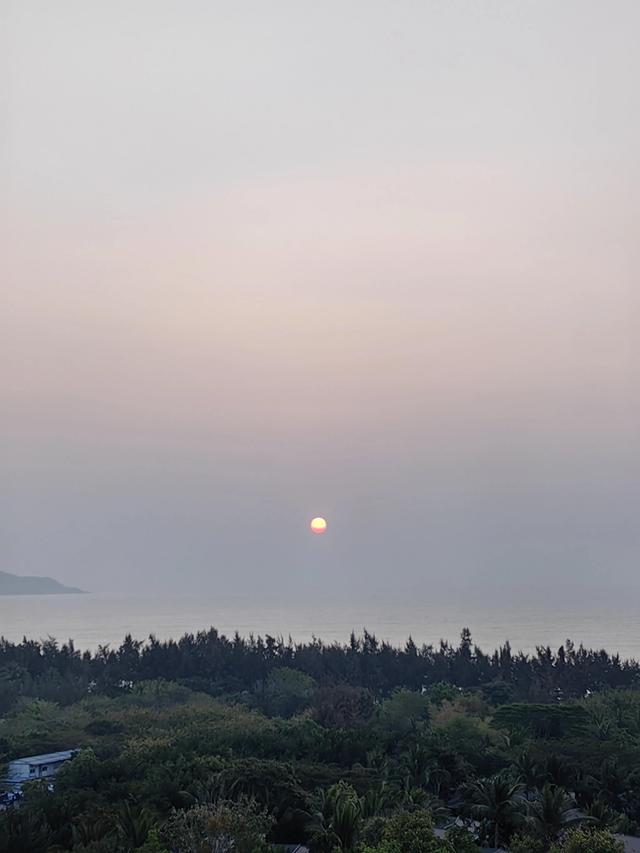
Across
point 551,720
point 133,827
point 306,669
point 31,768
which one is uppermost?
point 306,669

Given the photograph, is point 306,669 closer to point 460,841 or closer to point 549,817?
point 549,817

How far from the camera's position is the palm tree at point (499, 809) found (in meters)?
35.3

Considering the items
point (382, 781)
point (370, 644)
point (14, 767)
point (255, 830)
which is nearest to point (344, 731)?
point (382, 781)

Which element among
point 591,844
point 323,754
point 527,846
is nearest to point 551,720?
point 323,754

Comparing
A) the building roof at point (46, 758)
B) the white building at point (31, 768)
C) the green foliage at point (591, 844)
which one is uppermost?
the green foliage at point (591, 844)

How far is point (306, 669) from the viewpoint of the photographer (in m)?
90.1

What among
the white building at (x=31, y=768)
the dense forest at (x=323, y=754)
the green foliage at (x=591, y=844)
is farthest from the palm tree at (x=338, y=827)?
the white building at (x=31, y=768)

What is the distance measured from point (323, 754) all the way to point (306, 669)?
42.8 m

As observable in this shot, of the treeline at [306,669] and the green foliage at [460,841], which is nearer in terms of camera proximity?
the green foliage at [460,841]

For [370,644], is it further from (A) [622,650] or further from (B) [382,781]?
(A) [622,650]

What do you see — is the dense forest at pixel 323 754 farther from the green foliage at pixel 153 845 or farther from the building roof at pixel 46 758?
the building roof at pixel 46 758

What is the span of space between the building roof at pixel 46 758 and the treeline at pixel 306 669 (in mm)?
25778

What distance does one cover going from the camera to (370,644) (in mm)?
99125

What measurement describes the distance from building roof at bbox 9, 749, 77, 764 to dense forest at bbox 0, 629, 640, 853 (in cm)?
64
